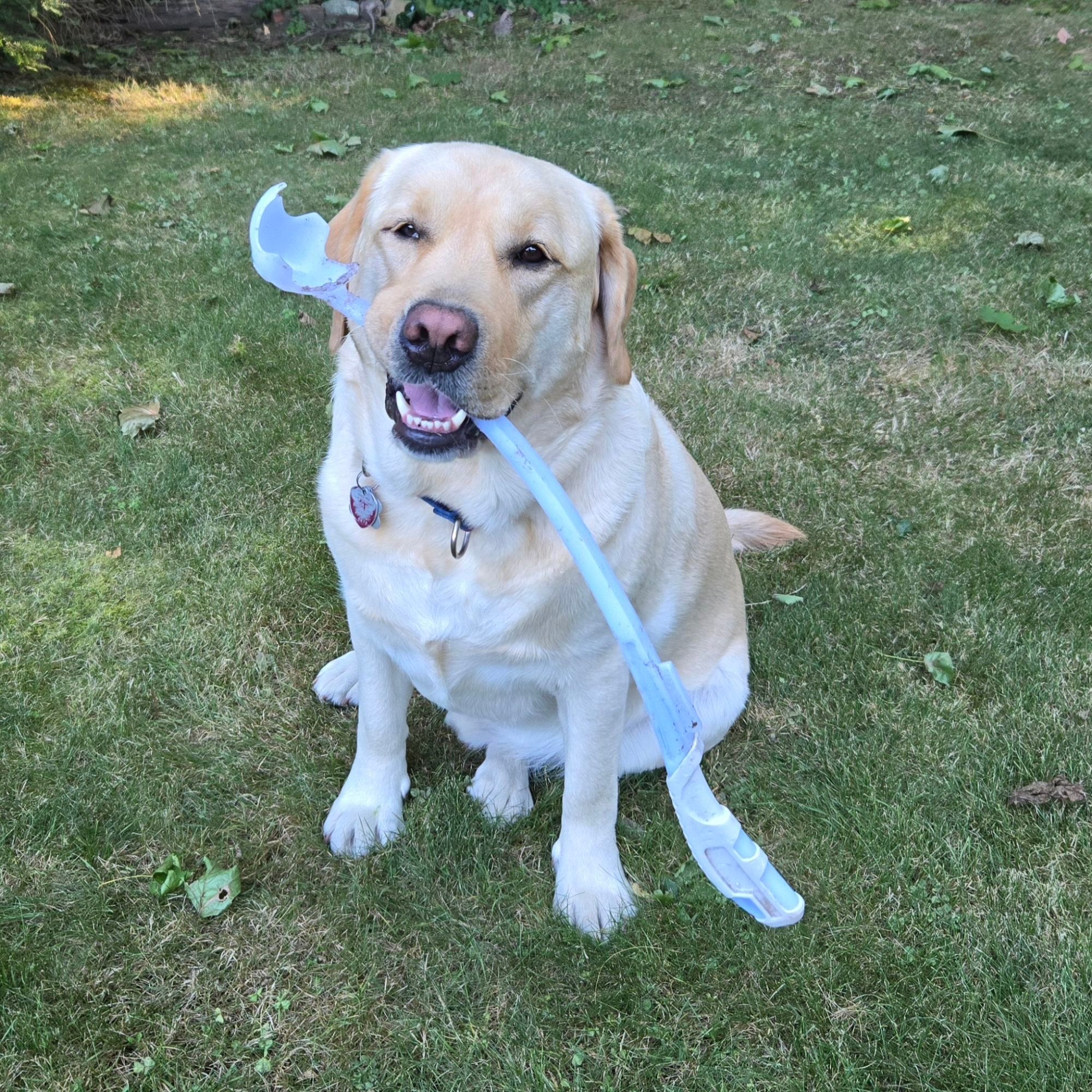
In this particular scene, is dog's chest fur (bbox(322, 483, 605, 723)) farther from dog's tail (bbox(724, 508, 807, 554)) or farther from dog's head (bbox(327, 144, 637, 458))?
dog's tail (bbox(724, 508, 807, 554))

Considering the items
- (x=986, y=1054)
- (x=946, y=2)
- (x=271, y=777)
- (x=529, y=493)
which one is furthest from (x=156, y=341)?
(x=946, y=2)

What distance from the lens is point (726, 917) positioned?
218 centimetres

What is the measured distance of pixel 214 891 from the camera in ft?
7.24

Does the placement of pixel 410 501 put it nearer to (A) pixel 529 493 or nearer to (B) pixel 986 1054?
(A) pixel 529 493

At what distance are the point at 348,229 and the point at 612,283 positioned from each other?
0.66m

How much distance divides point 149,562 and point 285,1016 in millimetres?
1834

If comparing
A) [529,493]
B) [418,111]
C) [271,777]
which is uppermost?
[529,493]

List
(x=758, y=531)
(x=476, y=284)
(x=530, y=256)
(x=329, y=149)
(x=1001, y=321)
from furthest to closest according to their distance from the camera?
(x=329, y=149) → (x=1001, y=321) → (x=758, y=531) → (x=530, y=256) → (x=476, y=284)

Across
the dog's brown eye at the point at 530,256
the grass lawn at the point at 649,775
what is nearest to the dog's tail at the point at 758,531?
the grass lawn at the point at 649,775

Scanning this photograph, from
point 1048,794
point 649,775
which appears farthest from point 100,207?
point 1048,794

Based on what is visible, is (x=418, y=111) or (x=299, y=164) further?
(x=418, y=111)

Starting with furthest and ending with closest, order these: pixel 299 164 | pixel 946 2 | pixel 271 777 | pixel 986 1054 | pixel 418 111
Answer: pixel 946 2
pixel 418 111
pixel 299 164
pixel 271 777
pixel 986 1054

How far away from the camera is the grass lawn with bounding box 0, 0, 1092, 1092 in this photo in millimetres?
1977

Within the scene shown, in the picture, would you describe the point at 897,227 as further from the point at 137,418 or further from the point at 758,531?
the point at 137,418
